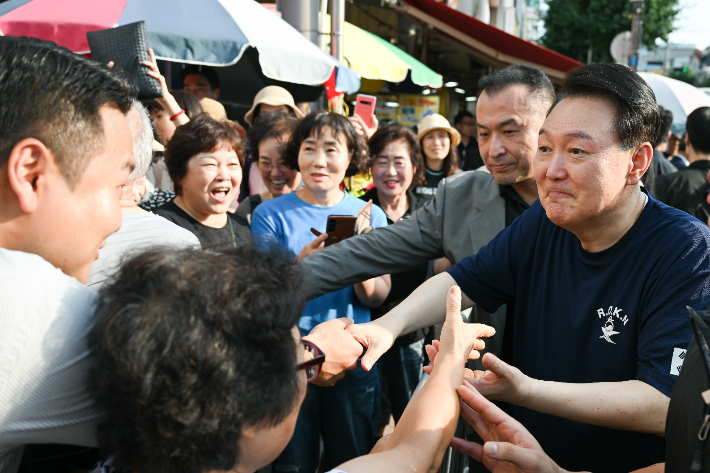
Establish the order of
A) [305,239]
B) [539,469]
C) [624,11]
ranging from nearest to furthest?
[539,469]
[305,239]
[624,11]

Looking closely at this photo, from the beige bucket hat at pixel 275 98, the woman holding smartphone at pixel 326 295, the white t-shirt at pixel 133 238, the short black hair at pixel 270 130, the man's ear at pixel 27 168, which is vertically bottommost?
the woman holding smartphone at pixel 326 295

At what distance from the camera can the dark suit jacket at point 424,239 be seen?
259 centimetres

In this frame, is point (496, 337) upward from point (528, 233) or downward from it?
downward

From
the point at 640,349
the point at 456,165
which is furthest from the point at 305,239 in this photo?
the point at 456,165

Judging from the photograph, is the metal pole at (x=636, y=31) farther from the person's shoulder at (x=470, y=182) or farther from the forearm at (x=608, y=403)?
the forearm at (x=608, y=403)

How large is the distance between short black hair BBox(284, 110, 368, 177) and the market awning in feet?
28.9

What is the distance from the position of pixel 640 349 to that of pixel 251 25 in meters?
4.23

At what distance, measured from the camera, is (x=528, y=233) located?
83.7 inches

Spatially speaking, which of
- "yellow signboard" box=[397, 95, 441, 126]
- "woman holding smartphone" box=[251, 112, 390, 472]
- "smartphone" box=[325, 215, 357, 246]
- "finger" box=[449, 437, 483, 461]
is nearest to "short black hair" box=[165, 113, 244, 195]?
"woman holding smartphone" box=[251, 112, 390, 472]

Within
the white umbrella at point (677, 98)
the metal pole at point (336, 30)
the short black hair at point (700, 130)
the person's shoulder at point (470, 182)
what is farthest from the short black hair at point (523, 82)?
the white umbrella at point (677, 98)

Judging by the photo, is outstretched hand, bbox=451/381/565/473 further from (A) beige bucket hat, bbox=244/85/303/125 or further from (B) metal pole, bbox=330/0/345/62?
(B) metal pole, bbox=330/0/345/62

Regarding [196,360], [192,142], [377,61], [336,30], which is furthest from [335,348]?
[377,61]

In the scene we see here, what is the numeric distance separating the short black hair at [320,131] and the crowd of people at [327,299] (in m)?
0.33

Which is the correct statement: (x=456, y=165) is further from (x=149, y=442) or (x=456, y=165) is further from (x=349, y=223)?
(x=149, y=442)
